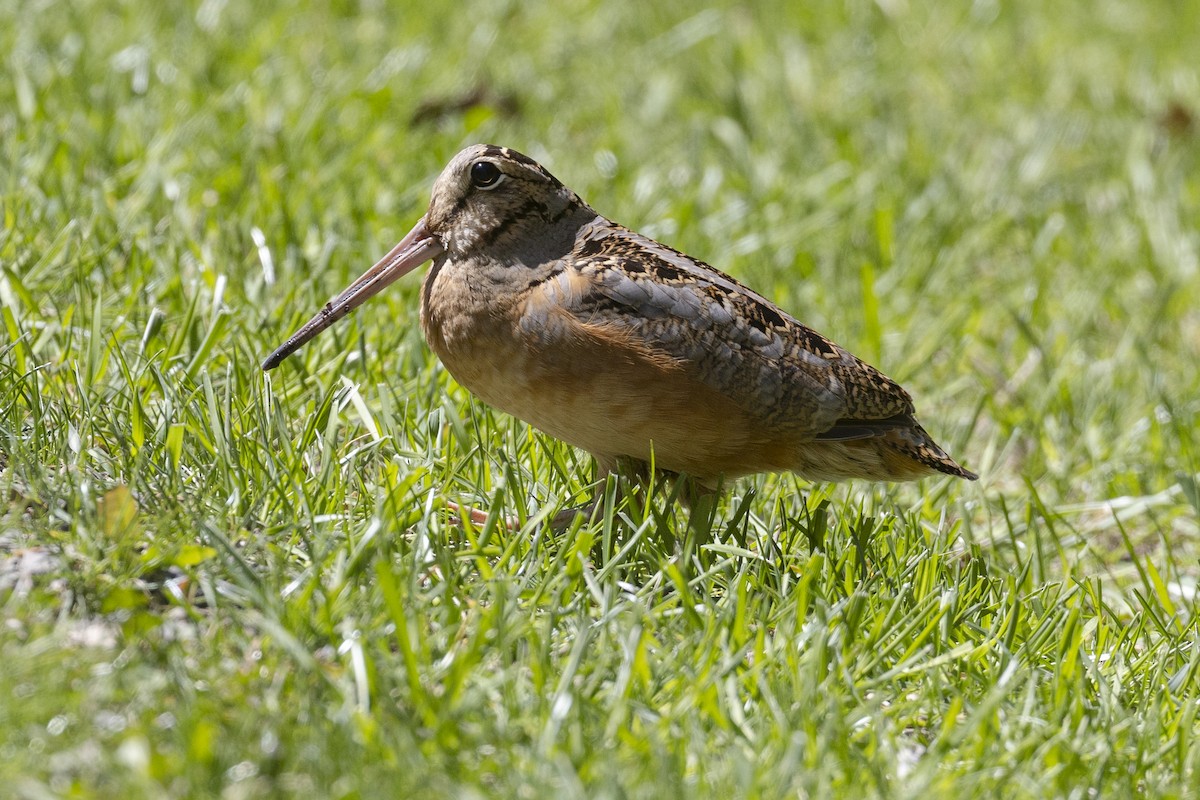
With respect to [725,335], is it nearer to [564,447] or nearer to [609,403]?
→ [609,403]

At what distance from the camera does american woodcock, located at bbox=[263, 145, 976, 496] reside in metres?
3.62

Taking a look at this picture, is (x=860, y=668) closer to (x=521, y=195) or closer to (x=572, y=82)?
(x=521, y=195)

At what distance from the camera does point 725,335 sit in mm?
3766

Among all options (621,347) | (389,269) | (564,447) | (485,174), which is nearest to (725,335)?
(621,347)

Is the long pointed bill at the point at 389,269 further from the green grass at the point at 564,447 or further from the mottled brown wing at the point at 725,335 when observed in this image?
the mottled brown wing at the point at 725,335

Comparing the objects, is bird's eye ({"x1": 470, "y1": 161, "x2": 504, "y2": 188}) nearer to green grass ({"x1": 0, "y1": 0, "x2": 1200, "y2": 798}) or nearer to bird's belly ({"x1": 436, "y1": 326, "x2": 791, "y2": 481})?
bird's belly ({"x1": 436, "y1": 326, "x2": 791, "y2": 481})

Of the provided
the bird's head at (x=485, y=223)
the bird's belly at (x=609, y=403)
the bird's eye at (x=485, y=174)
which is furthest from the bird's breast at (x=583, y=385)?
the bird's eye at (x=485, y=174)

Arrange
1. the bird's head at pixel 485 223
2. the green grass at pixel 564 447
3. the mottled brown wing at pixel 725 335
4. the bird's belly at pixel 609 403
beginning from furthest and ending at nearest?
1. the bird's head at pixel 485 223
2. the mottled brown wing at pixel 725 335
3. the bird's belly at pixel 609 403
4. the green grass at pixel 564 447

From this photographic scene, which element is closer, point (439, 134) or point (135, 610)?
point (135, 610)

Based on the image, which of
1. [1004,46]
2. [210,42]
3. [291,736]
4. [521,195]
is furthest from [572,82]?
[291,736]

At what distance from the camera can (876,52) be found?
8031mm

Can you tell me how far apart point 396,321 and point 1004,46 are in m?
5.13

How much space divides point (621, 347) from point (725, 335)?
1.05ft

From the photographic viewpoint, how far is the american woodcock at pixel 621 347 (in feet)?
11.9
